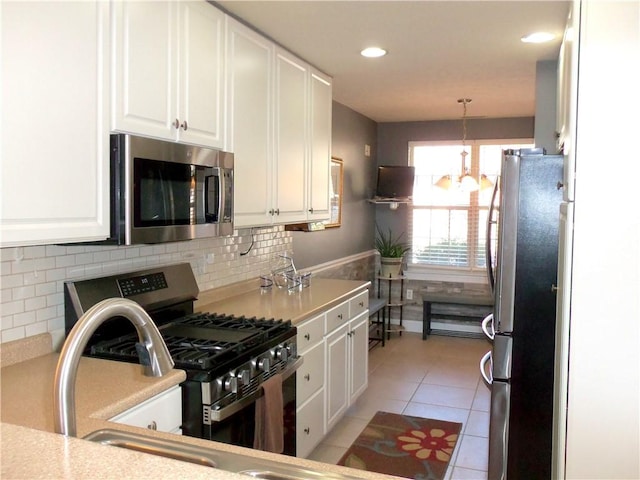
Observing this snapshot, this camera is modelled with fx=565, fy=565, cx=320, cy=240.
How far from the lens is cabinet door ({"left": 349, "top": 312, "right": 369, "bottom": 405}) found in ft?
12.6

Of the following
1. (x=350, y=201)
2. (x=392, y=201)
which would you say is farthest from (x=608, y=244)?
(x=392, y=201)

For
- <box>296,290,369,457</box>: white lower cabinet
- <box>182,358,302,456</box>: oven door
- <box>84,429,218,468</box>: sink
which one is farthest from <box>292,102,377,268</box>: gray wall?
A: <box>84,429,218,468</box>: sink

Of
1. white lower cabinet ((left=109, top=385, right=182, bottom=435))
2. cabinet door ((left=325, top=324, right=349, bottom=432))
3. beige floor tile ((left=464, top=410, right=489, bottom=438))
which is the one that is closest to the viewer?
white lower cabinet ((left=109, top=385, right=182, bottom=435))

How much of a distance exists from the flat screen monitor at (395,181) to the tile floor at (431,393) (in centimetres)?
159

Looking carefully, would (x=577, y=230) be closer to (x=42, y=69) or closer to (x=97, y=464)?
(x=97, y=464)

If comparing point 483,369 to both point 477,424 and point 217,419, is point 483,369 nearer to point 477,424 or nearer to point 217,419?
point 477,424

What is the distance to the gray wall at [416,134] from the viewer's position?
6.05 metres

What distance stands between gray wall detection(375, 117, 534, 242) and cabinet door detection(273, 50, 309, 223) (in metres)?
2.93

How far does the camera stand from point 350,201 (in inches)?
224

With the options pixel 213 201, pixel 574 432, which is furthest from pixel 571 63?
pixel 213 201

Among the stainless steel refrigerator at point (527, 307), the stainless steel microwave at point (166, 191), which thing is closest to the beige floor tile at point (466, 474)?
the stainless steel refrigerator at point (527, 307)

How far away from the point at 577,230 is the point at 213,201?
59.8 inches

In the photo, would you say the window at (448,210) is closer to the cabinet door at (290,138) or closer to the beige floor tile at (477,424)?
the beige floor tile at (477,424)

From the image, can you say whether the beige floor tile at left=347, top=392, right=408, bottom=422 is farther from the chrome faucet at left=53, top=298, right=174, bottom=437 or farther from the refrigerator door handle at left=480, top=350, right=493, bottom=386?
the chrome faucet at left=53, top=298, right=174, bottom=437
